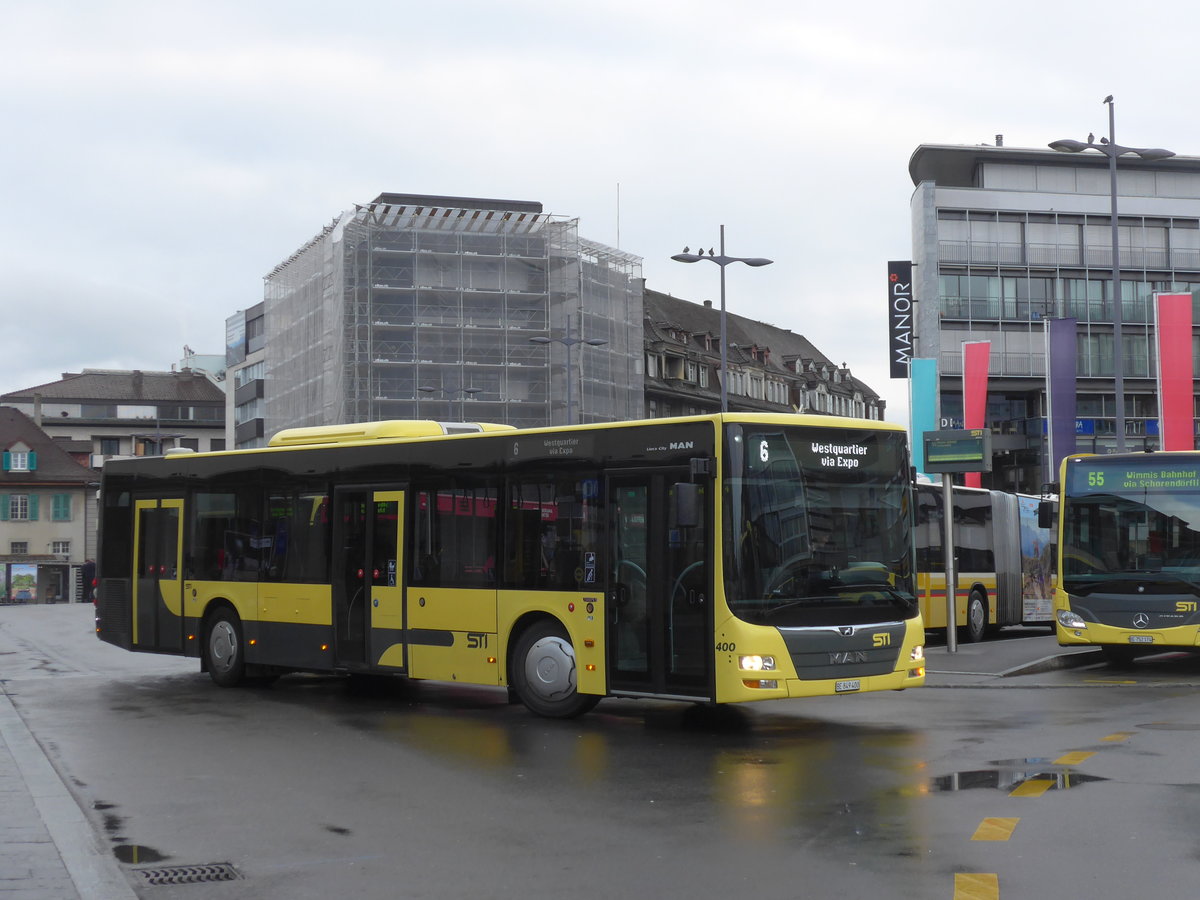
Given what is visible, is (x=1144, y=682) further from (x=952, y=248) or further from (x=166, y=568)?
(x=952, y=248)

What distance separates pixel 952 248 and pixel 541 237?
60.6 ft

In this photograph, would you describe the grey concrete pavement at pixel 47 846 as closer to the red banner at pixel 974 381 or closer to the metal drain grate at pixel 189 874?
the metal drain grate at pixel 189 874

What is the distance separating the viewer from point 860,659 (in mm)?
13344

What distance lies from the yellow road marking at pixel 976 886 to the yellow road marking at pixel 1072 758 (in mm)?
3955

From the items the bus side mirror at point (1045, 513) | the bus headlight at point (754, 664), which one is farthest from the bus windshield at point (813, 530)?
the bus side mirror at point (1045, 513)

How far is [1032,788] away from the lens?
32.3 feet

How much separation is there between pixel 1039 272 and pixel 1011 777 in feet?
202

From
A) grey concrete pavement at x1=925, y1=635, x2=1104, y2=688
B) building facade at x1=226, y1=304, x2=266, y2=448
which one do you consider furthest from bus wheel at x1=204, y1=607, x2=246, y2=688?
building facade at x1=226, y1=304, x2=266, y2=448

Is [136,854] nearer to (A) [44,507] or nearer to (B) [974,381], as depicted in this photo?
(B) [974,381]

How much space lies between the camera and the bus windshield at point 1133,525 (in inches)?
774

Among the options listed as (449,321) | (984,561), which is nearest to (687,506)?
(984,561)

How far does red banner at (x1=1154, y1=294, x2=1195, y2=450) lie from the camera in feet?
121

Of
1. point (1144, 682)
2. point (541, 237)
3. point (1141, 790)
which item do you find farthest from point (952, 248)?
point (1141, 790)

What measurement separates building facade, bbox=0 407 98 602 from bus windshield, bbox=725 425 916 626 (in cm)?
8060
